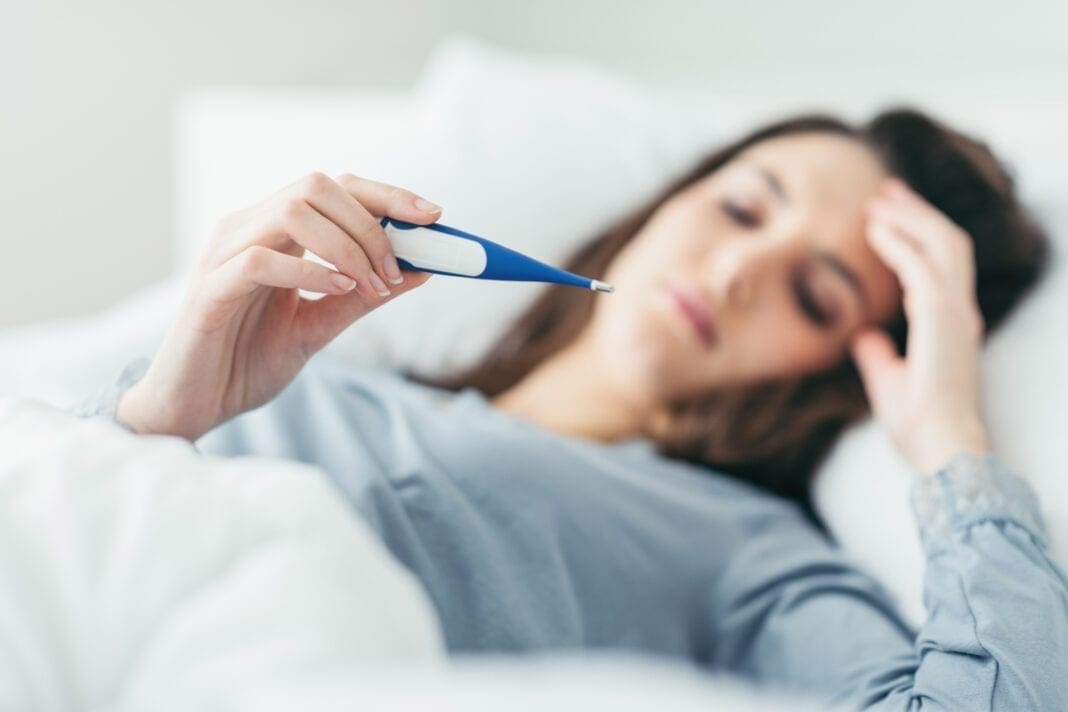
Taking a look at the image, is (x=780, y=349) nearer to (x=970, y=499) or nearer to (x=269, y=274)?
(x=970, y=499)

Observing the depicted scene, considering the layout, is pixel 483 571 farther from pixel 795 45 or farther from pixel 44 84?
pixel 44 84

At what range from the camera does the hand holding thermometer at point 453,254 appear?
57 centimetres

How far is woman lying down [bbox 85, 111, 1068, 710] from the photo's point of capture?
636 mm

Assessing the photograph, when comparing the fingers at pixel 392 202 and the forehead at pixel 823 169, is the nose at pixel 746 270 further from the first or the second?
the fingers at pixel 392 202

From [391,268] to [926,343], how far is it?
502 millimetres

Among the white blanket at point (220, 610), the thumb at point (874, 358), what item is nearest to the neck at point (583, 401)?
the thumb at point (874, 358)

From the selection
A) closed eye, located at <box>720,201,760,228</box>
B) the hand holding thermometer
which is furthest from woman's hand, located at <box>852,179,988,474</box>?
the hand holding thermometer

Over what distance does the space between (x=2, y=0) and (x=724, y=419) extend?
4.14ft

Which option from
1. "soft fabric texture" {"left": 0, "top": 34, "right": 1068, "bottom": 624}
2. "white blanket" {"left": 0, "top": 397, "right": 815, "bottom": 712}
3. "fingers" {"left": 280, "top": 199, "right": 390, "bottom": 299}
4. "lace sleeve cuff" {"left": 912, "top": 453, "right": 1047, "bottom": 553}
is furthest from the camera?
"soft fabric texture" {"left": 0, "top": 34, "right": 1068, "bottom": 624}

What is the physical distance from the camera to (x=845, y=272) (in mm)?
998

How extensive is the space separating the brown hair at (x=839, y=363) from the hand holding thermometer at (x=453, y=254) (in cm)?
50

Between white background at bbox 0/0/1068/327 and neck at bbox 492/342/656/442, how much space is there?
64cm

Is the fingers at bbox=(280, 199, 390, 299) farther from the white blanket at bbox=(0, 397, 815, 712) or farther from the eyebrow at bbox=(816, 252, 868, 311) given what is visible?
the eyebrow at bbox=(816, 252, 868, 311)

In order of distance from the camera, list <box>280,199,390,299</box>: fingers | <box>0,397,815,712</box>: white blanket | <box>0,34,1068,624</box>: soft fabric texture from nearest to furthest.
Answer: <box>0,397,815,712</box>: white blanket < <box>280,199,390,299</box>: fingers < <box>0,34,1068,624</box>: soft fabric texture
